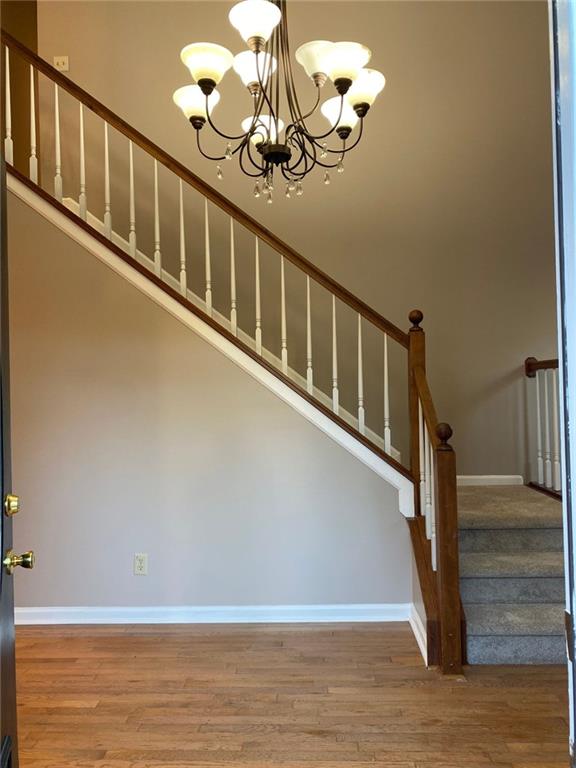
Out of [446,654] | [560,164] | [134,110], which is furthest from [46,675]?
[134,110]

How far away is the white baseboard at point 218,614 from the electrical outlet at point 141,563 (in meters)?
0.21

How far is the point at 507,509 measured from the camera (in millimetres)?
3238

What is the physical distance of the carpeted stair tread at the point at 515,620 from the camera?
2.61 m

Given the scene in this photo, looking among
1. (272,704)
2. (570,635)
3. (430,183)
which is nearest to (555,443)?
(430,183)

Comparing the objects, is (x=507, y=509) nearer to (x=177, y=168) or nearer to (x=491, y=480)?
(x=491, y=480)

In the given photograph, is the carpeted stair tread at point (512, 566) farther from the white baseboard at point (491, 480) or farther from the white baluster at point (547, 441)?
the white baseboard at point (491, 480)

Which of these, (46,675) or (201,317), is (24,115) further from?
(46,675)

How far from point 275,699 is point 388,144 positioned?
3.84 m

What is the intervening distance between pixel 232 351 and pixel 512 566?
1.86 m

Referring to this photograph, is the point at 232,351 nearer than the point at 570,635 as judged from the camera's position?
No

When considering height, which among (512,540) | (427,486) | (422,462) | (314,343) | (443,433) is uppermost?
(314,343)

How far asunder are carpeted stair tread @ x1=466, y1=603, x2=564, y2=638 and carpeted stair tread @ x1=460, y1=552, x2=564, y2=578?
0.15 meters

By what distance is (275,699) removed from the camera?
7.60 ft

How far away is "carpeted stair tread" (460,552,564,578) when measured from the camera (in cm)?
281
